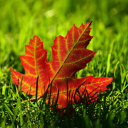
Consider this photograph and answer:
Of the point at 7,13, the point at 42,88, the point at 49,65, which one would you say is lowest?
the point at 42,88

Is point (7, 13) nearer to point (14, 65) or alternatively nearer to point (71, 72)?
point (14, 65)

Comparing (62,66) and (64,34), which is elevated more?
(64,34)

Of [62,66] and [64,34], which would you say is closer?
[62,66]

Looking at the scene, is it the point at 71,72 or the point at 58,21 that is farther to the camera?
the point at 58,21

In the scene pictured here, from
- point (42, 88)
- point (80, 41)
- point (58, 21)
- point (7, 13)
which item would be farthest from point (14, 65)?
point (7, 13)
